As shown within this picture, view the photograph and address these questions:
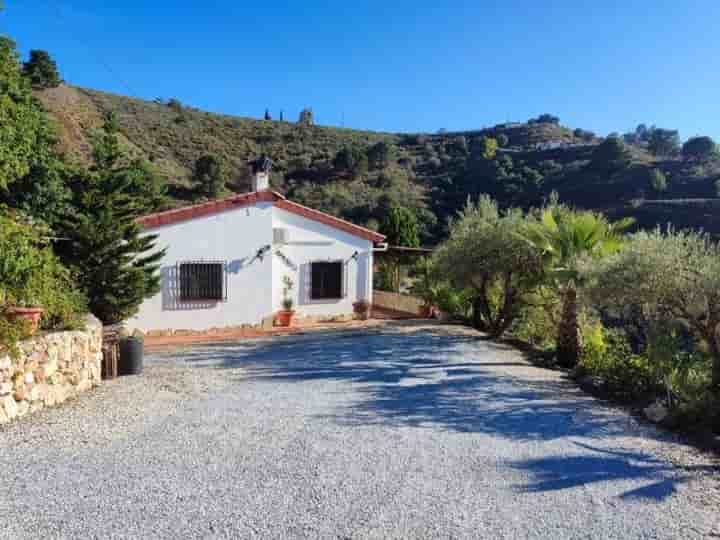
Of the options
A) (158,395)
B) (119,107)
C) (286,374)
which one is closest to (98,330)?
(158,395)

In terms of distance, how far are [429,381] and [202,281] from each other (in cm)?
918

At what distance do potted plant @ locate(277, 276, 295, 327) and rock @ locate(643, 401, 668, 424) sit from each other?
11.9 m

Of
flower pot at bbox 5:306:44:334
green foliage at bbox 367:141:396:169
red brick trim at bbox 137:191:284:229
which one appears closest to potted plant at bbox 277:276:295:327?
red brick trim at bbox 137:191:284:229

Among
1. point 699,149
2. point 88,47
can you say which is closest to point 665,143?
point 699,149

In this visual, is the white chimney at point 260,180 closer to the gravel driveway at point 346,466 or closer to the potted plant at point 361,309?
the potted plant at point 361,309

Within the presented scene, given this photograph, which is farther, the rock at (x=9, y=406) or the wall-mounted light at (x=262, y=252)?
the wall-mounted light at (x=262, y=252)

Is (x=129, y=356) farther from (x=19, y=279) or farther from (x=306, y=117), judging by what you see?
(x=306, y=117)

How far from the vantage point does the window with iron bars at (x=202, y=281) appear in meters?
15.7

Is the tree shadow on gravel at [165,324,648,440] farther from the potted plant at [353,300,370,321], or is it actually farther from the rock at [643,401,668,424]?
the potted plant at [353,300,370,321]

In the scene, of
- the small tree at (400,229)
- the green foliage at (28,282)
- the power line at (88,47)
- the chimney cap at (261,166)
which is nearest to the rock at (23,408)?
the green foliage at (28,282)

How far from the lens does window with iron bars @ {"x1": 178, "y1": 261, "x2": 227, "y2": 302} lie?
15664mm

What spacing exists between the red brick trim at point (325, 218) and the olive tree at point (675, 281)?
10.8 metres

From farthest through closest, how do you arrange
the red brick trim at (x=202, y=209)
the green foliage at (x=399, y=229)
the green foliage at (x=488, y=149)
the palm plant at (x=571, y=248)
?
the green foliage at (x=488, y=149) → the green foliage at (x=399, y=229) → the red brick trim at (x=202, y=209) → the palm plant at (x=571, y=248)

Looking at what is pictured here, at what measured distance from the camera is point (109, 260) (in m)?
13.6
